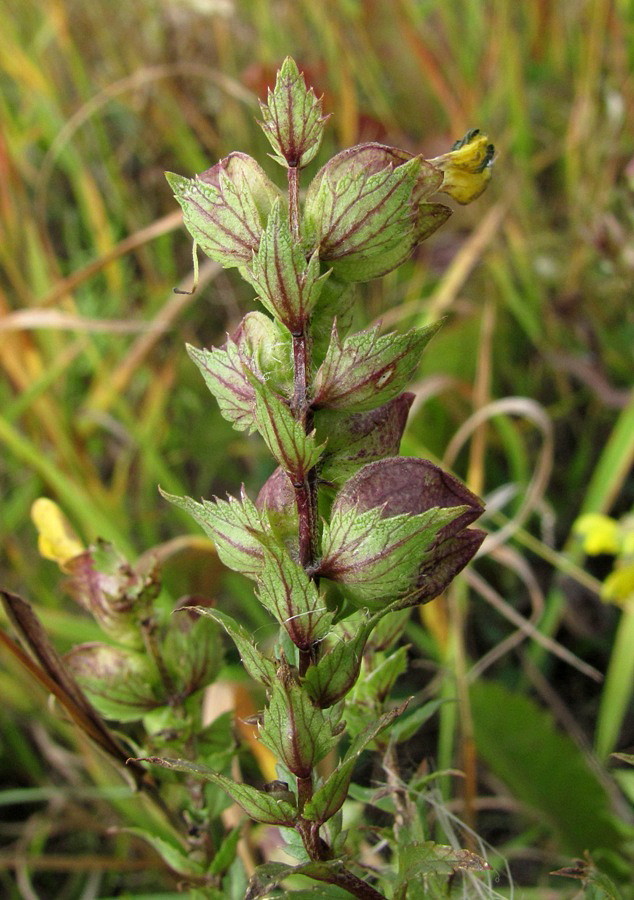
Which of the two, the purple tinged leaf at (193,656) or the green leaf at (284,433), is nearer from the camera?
the green leaf at (284,433)

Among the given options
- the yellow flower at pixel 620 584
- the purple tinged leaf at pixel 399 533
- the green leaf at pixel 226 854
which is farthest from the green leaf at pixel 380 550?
the yellow flower at pixel 620 584

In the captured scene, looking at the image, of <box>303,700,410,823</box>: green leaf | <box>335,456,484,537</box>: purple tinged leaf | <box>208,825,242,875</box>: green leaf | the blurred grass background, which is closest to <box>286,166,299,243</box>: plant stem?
<box>335,456,484,537</box>: purple tinged leaf

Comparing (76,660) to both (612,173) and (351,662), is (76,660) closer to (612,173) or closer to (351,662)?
(351,662)

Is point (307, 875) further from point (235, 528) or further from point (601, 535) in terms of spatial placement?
point (601, 535)

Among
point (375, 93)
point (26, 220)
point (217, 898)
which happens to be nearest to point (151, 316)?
point (26, 220)

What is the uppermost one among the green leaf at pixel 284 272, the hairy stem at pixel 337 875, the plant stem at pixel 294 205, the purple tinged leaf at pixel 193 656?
the plant stem at pixel 294 205

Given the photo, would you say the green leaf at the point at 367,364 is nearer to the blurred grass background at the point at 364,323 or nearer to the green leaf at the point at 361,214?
the green leaf at the point at 361,214
